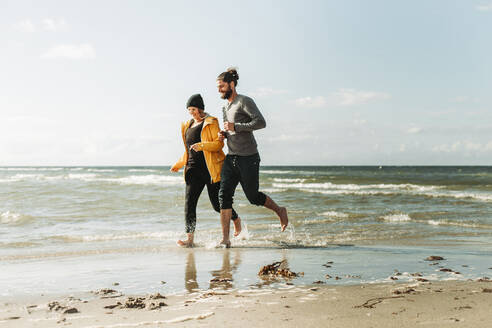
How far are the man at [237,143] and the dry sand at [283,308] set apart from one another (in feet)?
6.71

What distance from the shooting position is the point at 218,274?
3.88 meters

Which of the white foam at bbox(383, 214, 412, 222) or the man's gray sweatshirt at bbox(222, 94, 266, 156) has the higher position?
the man's gray sweatshirt at bbox(222, 94, 266, 156)

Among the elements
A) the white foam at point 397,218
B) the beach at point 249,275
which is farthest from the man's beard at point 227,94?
the white foam at point 397,218

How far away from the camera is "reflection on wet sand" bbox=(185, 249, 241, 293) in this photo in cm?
343

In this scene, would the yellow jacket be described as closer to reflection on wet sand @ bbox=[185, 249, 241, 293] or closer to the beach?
the beach

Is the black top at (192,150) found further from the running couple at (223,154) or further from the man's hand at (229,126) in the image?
the man's hand at (229,126)

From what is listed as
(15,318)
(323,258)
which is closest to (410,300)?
(323,258)

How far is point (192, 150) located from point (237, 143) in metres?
0.65

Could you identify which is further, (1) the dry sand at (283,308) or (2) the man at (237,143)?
(2) the man at (237,143)

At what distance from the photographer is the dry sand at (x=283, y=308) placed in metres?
2.47

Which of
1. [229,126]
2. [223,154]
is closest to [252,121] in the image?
[229,126]

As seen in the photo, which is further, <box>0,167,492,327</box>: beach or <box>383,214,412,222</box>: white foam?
<box>383,214,412,222</box>: white foam

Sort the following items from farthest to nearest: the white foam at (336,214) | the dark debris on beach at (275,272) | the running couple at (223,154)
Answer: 1. the white foam at (336,214)
2. the running couple at (223,154)
3. the dark debris on beach at (275,272)

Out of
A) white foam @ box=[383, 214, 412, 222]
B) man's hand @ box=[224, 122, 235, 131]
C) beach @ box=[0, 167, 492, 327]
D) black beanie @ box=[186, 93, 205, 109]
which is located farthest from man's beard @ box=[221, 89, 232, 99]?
white foam @ box=[383, 214, 412, 222]
